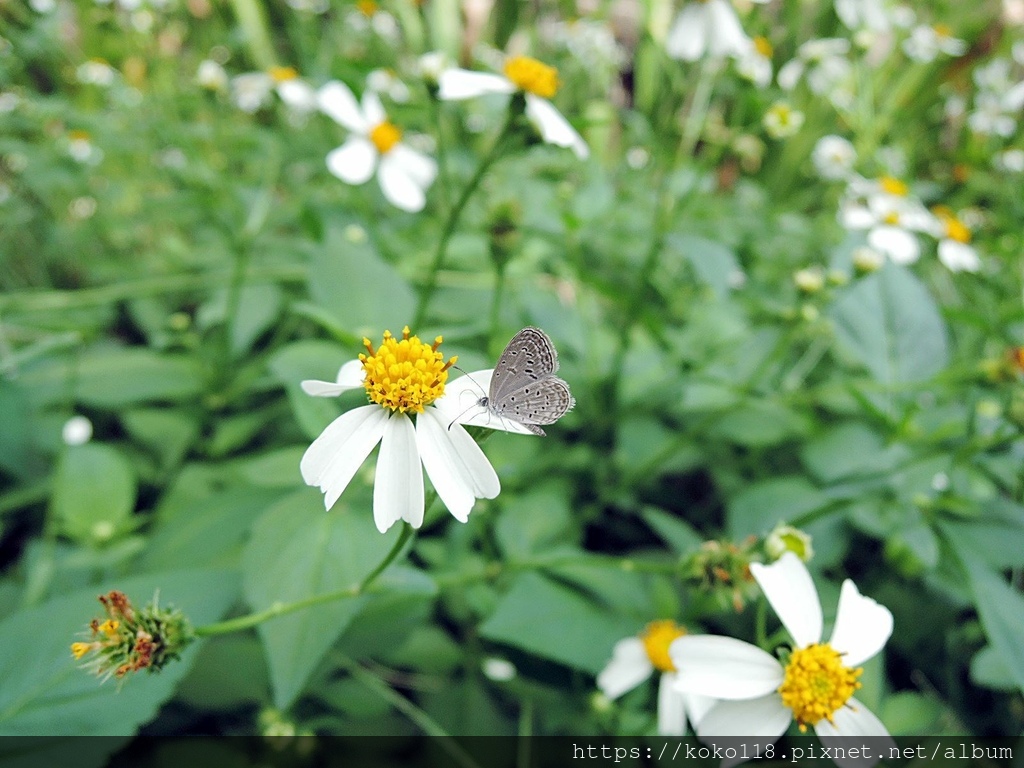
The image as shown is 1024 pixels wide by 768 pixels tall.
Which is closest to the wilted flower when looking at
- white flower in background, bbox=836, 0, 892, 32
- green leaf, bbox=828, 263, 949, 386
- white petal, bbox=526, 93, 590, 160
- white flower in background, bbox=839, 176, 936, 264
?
white petal, bbox=526, 93, 590, 160

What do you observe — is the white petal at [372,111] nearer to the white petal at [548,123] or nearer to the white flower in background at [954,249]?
the white petal at [548,123]

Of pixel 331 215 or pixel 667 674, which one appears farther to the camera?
pixel 331 215

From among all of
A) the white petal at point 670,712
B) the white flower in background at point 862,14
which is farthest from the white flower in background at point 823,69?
the white petal at point 670,712

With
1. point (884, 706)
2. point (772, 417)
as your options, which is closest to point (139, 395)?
point (772, 417)

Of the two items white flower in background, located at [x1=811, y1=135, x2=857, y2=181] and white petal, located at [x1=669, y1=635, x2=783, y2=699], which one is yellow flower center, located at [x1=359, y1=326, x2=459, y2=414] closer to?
white petal, located at [x1=669, y1=635, x2=783, y2=699]

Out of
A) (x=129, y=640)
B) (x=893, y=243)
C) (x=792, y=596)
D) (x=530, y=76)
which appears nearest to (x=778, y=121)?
(x=893, y=243)

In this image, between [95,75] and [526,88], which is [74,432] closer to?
[526,88]

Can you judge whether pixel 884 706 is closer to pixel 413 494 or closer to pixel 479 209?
pixel 413 494
